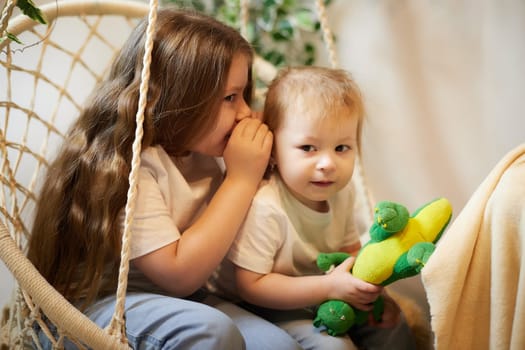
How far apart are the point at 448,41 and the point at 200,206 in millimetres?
711

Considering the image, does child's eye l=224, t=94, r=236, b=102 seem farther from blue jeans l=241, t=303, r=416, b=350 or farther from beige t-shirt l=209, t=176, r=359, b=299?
blue jeans l=241, t=303, r=416, b=350

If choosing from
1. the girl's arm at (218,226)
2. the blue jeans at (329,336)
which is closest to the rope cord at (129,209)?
the girl's arm at (218,226)

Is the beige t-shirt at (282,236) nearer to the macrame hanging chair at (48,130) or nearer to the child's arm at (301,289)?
the child's arm at (301,289)

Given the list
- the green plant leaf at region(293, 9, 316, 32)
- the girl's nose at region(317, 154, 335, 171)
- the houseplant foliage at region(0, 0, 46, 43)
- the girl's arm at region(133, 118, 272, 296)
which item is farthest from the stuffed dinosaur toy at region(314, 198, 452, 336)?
the green plant leaf at region(293, 9, 316, 32)

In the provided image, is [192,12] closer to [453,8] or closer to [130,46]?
[130,46]

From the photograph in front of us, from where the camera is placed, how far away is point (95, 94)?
983mm

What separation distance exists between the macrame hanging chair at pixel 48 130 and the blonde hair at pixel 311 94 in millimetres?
238

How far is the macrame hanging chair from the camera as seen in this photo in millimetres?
754

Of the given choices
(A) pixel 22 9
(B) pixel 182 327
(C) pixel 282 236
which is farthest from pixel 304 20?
(B) pixel 182 327

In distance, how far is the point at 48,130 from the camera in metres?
1.08

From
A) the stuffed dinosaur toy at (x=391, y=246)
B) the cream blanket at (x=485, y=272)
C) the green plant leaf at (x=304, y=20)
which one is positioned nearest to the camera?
the cream blanket at (x=485, y=272)

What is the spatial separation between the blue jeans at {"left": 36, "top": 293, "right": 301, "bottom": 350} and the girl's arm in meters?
0.04

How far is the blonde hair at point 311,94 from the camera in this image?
0.92 meters

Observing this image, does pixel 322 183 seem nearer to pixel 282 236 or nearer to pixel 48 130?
pixel 282 236
